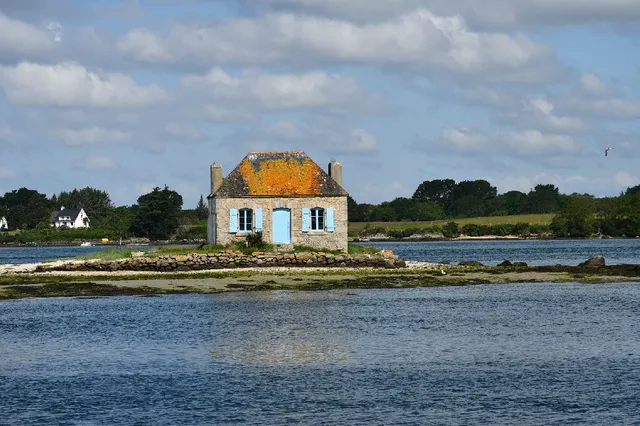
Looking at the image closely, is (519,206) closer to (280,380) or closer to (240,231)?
(240,231)

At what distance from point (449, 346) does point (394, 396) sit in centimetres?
692

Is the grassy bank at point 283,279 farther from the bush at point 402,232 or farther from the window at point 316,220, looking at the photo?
the bush at point 402,232

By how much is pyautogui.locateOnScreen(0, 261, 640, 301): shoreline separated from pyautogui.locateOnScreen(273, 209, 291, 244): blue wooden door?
3.28m

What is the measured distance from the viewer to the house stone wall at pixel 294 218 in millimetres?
54844

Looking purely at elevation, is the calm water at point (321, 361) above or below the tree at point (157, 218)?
below

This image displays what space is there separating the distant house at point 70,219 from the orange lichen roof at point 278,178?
121916 mm

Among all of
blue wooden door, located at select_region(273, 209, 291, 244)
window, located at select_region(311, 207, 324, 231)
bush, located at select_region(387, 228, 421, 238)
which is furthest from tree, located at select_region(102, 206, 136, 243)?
window, located at select_region(311, 207, 324, 231)

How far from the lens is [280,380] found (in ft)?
75.0

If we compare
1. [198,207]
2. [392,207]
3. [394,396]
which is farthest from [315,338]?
[392,207]

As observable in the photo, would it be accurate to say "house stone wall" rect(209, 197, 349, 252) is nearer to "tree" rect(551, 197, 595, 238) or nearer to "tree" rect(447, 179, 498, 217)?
"tree" rect(551, 197, 595, 238)

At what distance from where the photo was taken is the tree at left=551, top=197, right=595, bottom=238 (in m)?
137

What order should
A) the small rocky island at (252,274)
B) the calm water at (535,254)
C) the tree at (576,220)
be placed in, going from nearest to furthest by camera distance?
1. the small rocky island at (252,274)
2. the calm water at (535,254)
3. the tree at (576,220)

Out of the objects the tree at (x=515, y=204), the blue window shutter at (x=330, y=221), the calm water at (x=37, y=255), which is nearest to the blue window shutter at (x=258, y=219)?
the blue window shutter at (x=330, y=221)

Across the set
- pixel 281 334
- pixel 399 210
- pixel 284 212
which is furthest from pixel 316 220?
pixel 399 210
